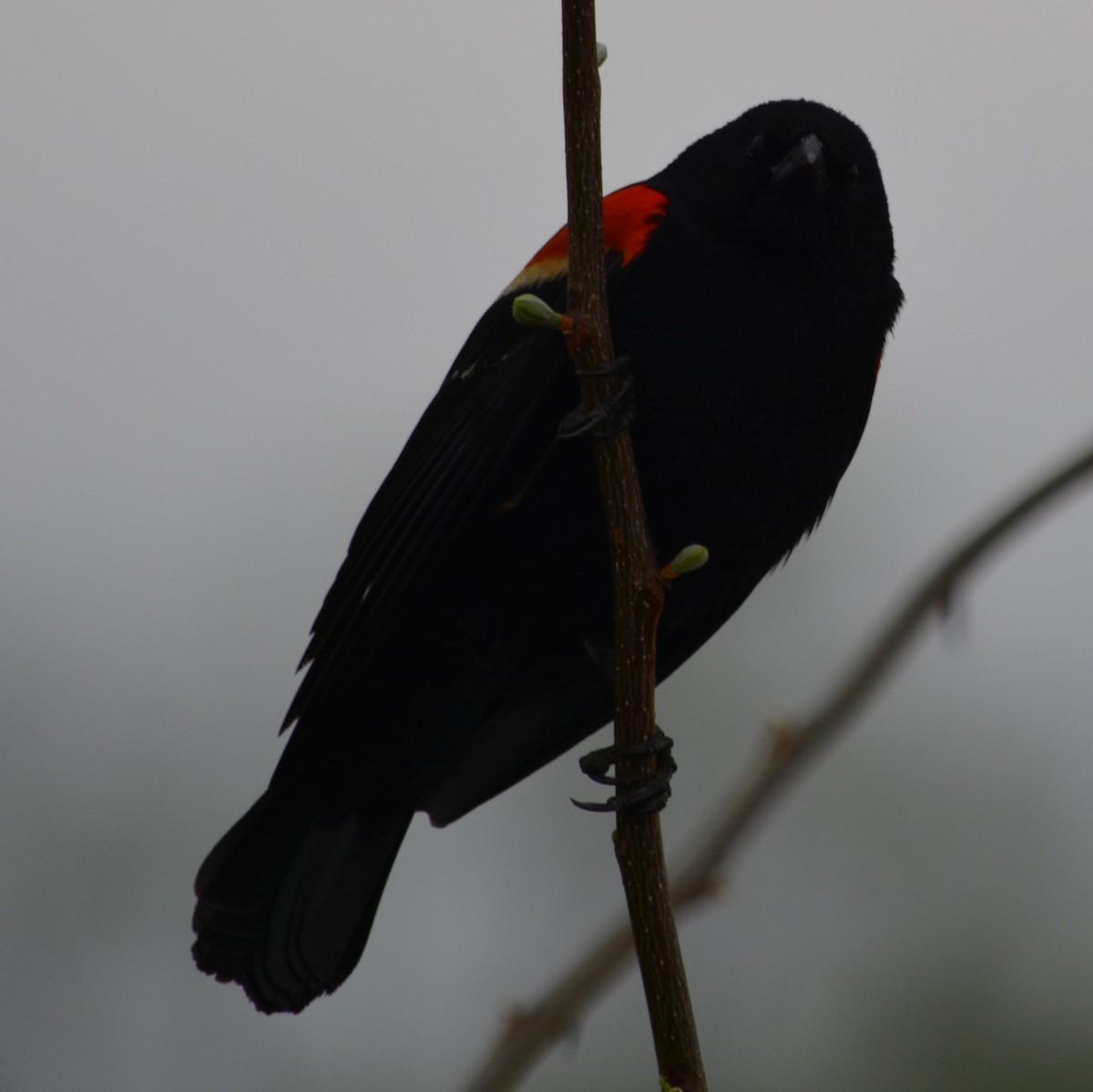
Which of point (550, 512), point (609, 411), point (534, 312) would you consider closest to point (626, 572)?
point (609, 411)

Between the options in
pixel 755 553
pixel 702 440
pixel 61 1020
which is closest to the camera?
pixel 702 440

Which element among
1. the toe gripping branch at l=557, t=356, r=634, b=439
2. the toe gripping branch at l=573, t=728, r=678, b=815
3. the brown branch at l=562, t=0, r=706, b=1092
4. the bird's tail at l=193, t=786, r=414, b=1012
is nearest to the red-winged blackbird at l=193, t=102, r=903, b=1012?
the bird's tail at l=193, t=786, r=414, b=1012

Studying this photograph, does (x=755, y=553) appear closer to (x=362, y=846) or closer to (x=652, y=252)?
(x=652, y=252)

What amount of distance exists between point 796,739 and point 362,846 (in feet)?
5.41

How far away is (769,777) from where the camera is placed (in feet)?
5.58

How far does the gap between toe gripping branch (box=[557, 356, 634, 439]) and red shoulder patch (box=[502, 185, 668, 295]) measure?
60 cm

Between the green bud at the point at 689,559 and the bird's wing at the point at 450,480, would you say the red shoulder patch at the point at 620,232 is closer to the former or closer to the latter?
the bird's wing at the point at 450,480

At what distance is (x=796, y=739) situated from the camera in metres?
1.70

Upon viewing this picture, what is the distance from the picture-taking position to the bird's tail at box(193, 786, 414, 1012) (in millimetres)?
3049

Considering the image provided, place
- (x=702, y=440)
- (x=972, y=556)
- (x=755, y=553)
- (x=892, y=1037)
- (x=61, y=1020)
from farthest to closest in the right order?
(x=61, y=1020) → (x=892, y=1037) → (x=755, y=553) → (x=702, y=440) → (x=972, y=556)

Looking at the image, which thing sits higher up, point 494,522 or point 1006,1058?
point 494,522

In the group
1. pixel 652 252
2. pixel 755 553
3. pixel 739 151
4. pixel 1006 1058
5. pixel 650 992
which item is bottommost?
pixel 1006 1058

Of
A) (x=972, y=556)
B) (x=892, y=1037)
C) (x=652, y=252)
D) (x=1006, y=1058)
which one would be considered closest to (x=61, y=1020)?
(x=892, y=1037)

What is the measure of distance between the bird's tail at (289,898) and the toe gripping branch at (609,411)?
4.26ft
